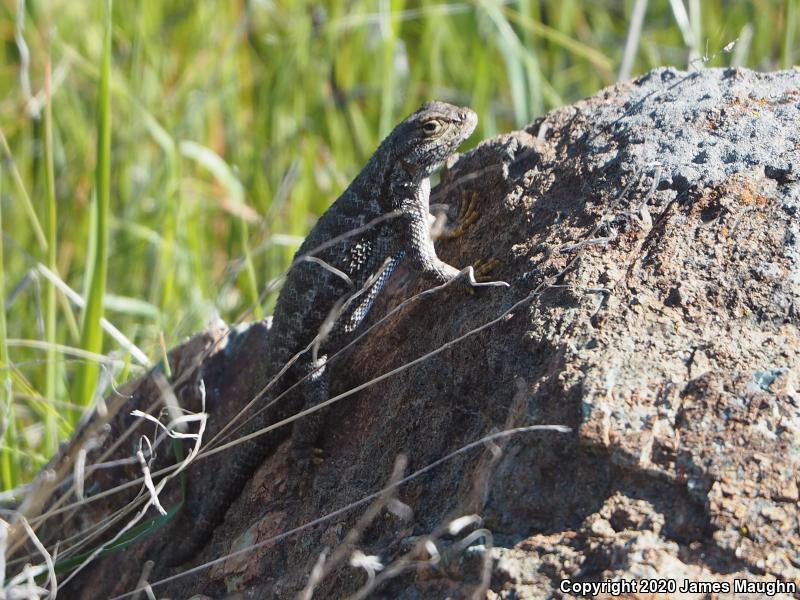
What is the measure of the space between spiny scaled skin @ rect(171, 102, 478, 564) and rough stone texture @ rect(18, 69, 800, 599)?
0.10 meters

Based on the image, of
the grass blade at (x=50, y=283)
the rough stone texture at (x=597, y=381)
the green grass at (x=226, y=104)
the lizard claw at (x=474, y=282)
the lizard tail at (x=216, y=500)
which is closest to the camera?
the rough stone texture at (x=597, y=381)

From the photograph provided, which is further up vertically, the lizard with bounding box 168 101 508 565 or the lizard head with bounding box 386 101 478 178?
the lizard head with bounding box 386 101 478 178

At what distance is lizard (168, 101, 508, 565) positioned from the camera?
10.8 feet

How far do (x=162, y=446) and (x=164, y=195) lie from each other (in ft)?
7.08

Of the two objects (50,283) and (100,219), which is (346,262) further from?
(50,283)

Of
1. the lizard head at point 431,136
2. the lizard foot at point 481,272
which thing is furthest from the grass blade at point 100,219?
the lizard foot at point 481,272

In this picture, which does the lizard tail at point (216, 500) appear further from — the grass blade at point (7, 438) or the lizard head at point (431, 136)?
the lizard head at point (431, 136)

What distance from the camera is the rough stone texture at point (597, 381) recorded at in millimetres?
1979

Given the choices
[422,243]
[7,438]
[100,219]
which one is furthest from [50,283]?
[422,243]

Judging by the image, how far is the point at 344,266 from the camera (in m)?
3.56

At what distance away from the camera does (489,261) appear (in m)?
2.84

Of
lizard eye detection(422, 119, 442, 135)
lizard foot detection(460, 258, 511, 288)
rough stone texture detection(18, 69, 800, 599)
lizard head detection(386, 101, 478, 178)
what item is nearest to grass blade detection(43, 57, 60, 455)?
rough stone texture detection(18, 69, 800, 599)

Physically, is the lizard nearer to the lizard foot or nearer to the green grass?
the lizard foot

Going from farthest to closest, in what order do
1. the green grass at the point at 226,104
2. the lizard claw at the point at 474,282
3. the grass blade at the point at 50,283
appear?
the green grass at the point at 226,104
the grass blade at the point at 50,283
the lizard claw at the point at 474,282
